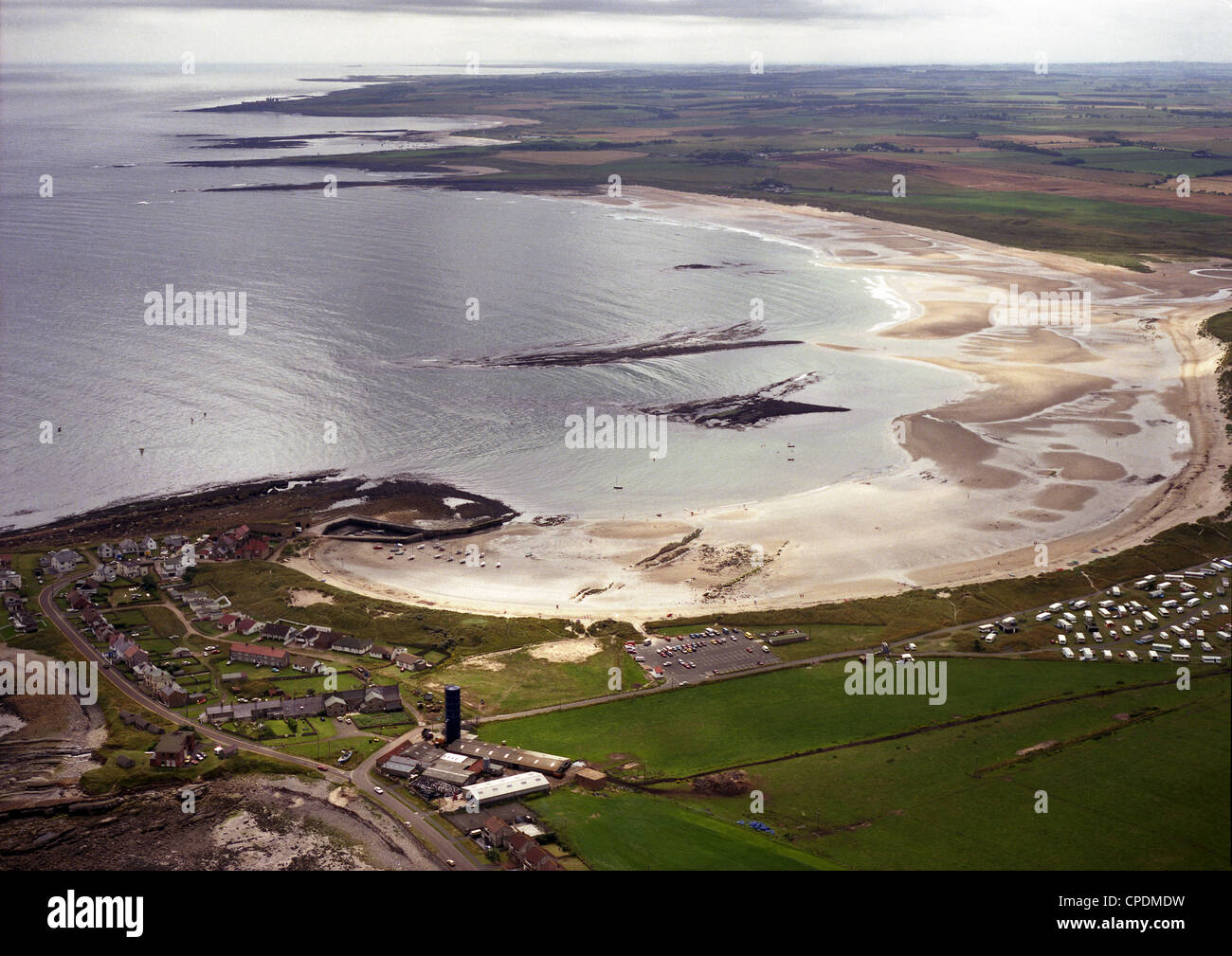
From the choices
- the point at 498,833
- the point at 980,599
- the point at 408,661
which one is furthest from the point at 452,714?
the point at 980,599

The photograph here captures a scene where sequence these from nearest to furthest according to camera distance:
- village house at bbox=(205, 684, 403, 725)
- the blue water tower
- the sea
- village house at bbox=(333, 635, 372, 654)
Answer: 1. the blue water tower
2. village house at bbox=(205, 684, 403, 725)
3. village house at bbox=(333, 635, 372, 654)
4. the sea

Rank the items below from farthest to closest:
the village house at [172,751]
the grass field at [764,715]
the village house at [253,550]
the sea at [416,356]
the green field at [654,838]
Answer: the sea at [416,356] < the village house at [253,550] < the grass field at [764,715] < the village house at [172,751] < the green field at [654,838]

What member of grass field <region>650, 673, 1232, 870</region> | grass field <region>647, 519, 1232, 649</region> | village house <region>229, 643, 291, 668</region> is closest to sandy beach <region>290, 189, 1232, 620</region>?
grass field <region>647, 519, 1232, 649</region>

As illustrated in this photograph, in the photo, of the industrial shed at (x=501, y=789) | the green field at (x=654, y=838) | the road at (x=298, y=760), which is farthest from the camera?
the industrial shed at (x=501, y=789)

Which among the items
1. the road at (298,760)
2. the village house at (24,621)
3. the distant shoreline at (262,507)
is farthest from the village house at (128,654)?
the distant shoreline at (262,507)

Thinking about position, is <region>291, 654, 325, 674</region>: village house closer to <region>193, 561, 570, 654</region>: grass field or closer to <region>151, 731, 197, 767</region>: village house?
<region>193, 561, 570, 654</region>: grass field

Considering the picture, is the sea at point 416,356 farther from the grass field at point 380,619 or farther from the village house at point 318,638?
the village house at point 318,638

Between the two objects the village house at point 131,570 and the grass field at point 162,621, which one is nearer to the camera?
the grass field at point 162,621
